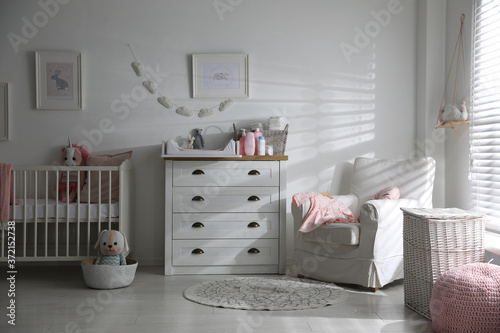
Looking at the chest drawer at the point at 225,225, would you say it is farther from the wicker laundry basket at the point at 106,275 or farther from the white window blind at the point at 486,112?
the white window blind at the point at 486,112

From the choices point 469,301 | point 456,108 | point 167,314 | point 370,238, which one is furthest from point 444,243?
point 167,314

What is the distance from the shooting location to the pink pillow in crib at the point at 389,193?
3521 millimetres

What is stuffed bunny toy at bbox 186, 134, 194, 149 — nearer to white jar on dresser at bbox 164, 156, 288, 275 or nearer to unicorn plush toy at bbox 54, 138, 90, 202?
white jar on dresser at bbox 164, 156, 288, 275

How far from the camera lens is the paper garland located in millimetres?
3867

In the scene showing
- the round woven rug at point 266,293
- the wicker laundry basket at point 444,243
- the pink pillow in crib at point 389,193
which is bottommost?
the round woven rug at point 266,293

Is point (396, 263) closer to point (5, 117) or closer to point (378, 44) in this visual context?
point (378, 44)

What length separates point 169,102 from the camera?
389 cm

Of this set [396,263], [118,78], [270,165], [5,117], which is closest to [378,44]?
[270,165]

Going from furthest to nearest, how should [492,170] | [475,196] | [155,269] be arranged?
1. [155,269]
2. [475,196]
3. [492,170]

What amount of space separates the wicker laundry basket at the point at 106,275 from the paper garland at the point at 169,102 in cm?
133

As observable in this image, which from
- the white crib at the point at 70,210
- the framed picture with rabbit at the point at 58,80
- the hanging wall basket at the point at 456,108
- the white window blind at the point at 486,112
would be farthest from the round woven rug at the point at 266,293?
the framed picture with rabbit at the point at 58,80

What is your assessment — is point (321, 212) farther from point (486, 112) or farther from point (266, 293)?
point (486, 112)

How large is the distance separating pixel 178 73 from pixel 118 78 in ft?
1.56

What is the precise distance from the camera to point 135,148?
3.93 metres
